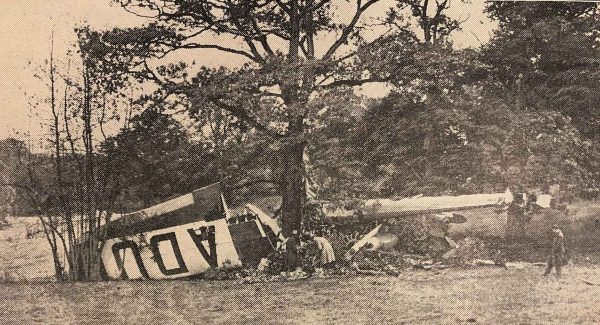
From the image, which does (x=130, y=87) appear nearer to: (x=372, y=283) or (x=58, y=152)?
(x=58, y=152)

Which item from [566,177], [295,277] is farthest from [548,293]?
[295,277]

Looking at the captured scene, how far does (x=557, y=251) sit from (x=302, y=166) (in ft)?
9.23

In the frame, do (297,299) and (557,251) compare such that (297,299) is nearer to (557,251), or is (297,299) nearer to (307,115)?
(307,115)

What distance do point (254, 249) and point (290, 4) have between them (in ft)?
8.21

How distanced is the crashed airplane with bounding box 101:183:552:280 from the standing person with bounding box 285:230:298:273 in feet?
0.33

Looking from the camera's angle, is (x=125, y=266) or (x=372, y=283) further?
(x=372, y=283)

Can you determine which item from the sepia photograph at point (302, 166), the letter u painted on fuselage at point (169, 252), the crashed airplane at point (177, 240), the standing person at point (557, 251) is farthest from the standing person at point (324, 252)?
the standing person at point (557, 251)

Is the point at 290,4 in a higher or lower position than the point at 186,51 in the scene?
higher

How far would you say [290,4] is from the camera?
6094 millimetres

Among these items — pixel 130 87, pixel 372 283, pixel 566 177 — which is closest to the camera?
pixel 130 87


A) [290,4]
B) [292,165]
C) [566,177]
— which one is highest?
[290,4]

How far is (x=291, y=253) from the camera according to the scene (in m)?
6.18

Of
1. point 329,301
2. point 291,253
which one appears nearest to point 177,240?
point 291,253

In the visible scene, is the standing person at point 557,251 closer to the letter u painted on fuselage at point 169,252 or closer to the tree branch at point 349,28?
the tree branch at point 349,28
